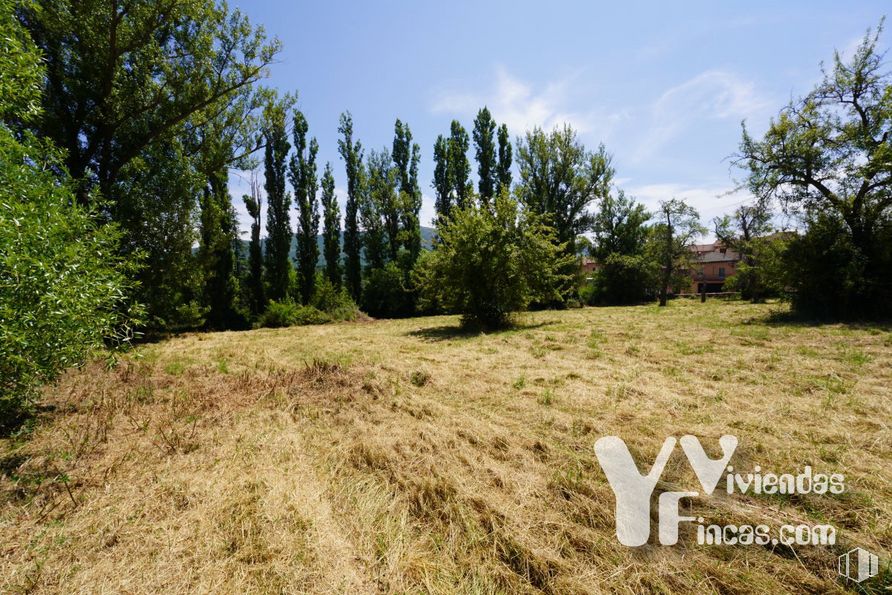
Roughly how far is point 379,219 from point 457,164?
862cm

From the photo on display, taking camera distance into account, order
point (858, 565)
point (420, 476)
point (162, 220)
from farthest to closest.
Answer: point (162, 220), point (420, 476), point (858, 565)

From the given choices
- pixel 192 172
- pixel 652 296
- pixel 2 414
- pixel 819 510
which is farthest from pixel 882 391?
pixel 652 296

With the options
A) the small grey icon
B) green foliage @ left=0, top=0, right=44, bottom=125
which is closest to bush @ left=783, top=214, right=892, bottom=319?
the small grey icon

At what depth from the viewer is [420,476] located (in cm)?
322

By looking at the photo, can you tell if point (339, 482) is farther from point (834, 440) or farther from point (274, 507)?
point (834, 440)

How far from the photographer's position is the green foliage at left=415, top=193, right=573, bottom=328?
12.5 m

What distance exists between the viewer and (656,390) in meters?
5.16

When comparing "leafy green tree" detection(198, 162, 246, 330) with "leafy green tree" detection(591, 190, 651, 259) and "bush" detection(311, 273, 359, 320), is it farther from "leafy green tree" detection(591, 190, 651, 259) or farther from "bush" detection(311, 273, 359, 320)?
"leafy green tree" detection(591, 190, 651, 259)

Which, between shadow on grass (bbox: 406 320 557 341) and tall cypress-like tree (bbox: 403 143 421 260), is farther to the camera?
tall cypress-like tree (bbox: 403 143 421 260)

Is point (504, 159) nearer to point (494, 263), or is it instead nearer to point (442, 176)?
point (442, 176)

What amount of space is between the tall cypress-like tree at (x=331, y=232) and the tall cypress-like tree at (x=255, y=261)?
458 cm

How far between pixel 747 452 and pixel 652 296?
3178cm

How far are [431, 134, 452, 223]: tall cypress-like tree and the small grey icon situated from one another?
1200 inches

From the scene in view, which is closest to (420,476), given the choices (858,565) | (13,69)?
(858,565)
